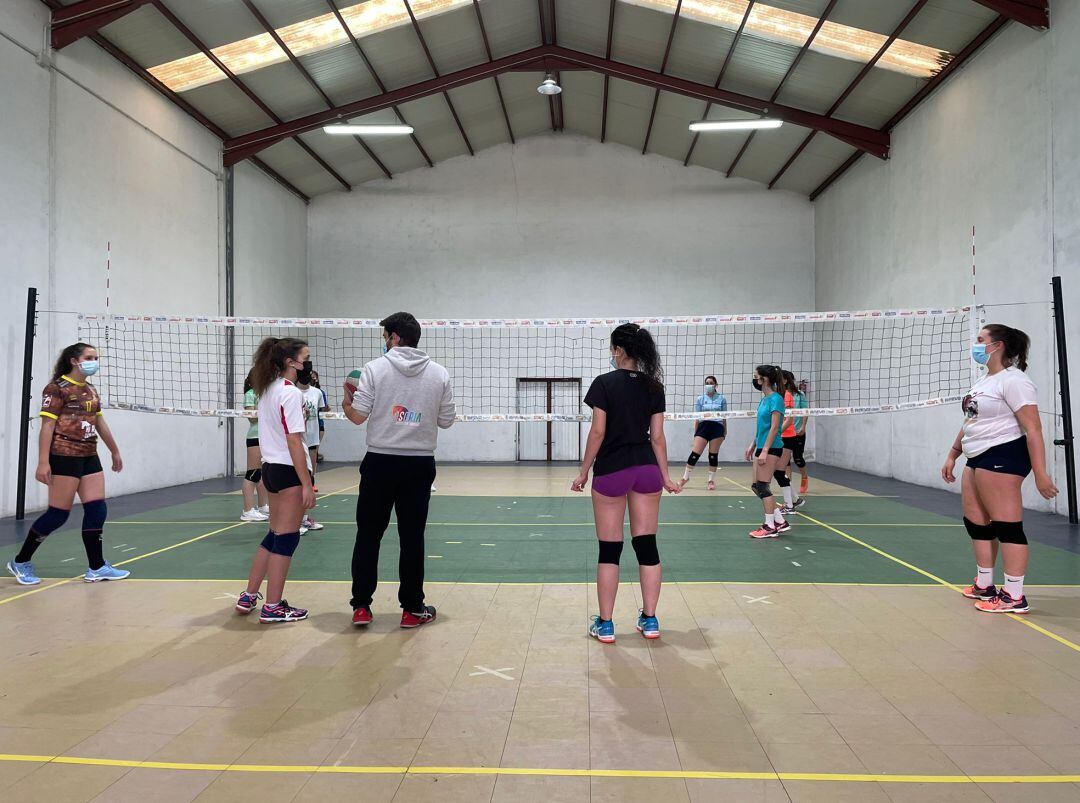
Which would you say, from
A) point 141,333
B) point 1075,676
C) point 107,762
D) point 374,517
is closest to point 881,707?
point 1075,676

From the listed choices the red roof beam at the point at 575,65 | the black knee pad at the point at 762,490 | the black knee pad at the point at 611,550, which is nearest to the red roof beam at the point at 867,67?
the red roof beam at the point at 575,65

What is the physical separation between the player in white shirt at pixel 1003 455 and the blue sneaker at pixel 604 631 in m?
2.34

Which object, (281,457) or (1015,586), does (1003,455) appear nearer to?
(1015,586)

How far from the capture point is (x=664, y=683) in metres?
3.23

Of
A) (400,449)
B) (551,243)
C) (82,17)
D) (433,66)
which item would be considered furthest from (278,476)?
(551,243)

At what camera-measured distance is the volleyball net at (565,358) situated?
11742mm

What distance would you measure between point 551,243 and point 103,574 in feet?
45.8

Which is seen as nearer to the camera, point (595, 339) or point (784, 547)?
point (784, 547)

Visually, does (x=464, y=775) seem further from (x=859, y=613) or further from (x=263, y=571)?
(x=859, y=613)

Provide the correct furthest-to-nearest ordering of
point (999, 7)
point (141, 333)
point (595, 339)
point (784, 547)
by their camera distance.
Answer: point (595, 339), point (141, 333), point (999, 7), point (784, 547)

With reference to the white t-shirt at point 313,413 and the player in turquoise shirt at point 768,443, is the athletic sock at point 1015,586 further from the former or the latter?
the white t-shirt at point 313,413

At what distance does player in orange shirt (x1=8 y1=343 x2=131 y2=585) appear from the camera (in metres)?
4.87

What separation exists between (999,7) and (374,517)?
964 centimetres

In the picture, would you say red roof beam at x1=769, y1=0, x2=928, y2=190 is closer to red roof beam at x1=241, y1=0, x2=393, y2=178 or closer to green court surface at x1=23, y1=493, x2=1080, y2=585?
green court surface at x1=23, y1=493, x2=1080, y2=585
